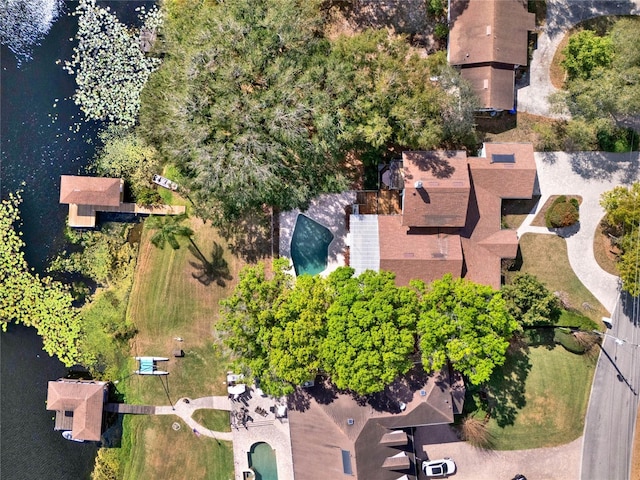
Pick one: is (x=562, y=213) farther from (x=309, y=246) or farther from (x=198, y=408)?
(x=198, y=408)

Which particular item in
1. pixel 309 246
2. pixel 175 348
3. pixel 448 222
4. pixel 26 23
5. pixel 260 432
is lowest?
pixel 260 432

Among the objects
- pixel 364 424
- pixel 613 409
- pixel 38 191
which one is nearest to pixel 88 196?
pixel 38 191

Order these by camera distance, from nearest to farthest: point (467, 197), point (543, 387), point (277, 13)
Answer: point (277, 13), point (467, 197), point (543, 387)

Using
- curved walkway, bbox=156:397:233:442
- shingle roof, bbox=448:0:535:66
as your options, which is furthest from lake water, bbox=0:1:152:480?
shingle roof, bbox=448:0:535:66

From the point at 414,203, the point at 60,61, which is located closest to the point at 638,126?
the point at 414,203

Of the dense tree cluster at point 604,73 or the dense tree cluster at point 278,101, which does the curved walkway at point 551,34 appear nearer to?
the dense tree cluster at point 604,73

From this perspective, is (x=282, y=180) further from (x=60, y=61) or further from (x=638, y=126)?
(x=638, y=126)

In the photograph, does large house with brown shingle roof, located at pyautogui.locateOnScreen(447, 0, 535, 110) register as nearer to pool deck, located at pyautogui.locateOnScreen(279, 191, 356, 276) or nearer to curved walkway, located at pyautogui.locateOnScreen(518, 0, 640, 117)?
curved walkway, located at pyautogui.locateOnScreen(518, 0, 640, 117)
